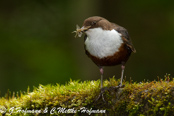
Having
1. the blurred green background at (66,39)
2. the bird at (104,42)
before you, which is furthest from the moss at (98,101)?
the blurred green background at (66,39)

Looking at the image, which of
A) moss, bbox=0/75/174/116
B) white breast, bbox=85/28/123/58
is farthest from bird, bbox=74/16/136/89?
moss, bbox=0/75/174/116

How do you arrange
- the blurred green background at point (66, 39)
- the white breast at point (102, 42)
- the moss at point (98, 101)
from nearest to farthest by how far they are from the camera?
the moss at point (98, 101) → the white breast at point (102, 42) → the blurred green background at point (66, 39)

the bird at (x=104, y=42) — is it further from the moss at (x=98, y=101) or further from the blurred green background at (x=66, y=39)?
the blurred green background at (x=66, y=39)

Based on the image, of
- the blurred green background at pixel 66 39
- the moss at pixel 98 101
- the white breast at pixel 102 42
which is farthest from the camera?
the blurred green background at pixel 66 39

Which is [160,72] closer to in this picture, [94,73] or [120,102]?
[94,73]

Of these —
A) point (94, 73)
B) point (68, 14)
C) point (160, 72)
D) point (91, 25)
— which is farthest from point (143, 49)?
point (91, 25)

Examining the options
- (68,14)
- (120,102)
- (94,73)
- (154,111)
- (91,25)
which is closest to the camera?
(154,111)

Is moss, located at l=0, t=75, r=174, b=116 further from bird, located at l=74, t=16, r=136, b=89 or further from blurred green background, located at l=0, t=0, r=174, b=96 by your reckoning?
blurred green background, located at l=0, t=0, r=174, b=96
